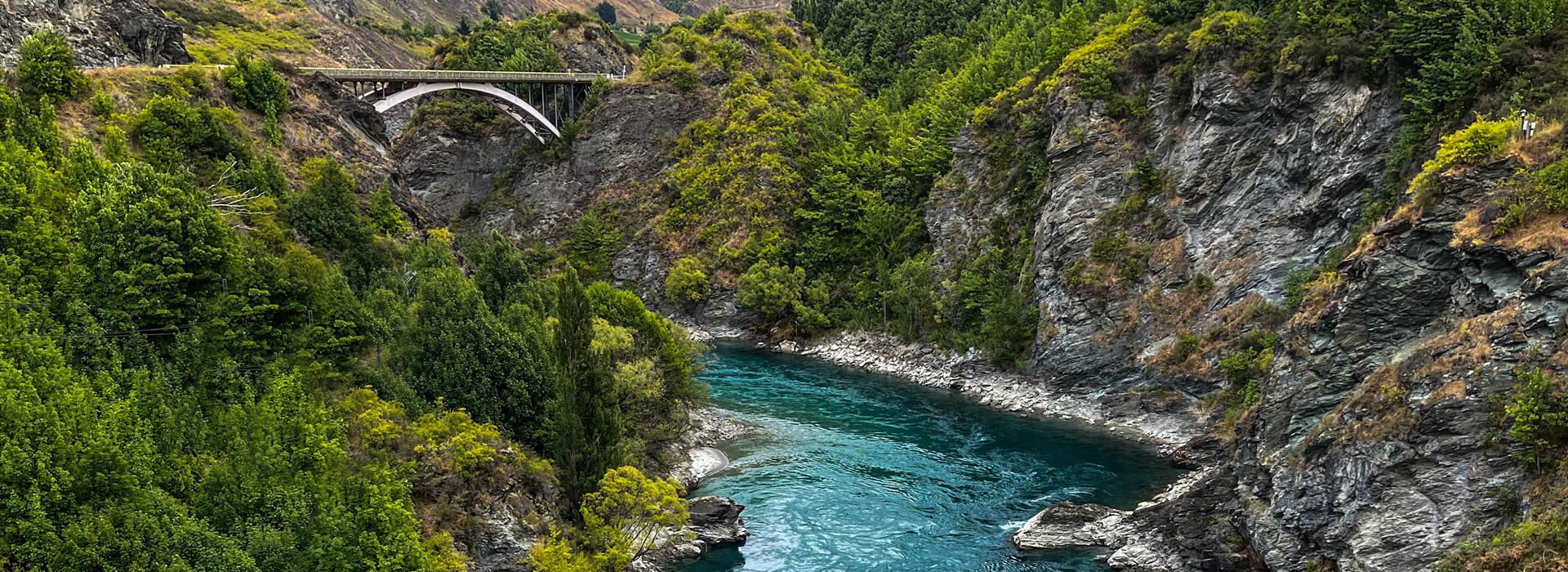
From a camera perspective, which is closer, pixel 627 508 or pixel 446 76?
pixel 627 508

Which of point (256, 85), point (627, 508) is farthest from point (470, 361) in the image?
point (256, 85)

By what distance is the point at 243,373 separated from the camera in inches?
1121

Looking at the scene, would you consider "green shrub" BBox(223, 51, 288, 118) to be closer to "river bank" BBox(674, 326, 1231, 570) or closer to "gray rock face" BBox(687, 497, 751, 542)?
"gray rock face" BBox(687, 497, 751, 542)

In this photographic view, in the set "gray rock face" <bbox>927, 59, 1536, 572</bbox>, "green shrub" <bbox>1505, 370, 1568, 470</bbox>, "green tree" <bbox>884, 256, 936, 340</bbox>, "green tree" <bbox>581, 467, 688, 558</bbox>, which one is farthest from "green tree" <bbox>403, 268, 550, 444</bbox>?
"green tree" <bbox>884, 256, 936, 340</bbox>

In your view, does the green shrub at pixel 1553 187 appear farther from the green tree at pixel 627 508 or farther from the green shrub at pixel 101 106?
the green shrub at pixel 101 106

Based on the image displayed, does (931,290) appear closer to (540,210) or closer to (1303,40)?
(1303,40)

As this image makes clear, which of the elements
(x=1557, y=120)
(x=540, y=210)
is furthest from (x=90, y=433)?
(x=540, y=210)

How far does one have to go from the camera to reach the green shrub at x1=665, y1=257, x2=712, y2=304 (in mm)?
85500

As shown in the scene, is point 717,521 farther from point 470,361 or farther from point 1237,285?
point 1237,285

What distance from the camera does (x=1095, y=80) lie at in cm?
6094

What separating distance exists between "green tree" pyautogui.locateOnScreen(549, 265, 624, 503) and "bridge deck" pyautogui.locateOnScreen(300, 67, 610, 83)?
3650cm

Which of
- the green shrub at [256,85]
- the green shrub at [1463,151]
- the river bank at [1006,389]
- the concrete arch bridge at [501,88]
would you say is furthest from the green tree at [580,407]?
the concrete arch bridge at [501,88]

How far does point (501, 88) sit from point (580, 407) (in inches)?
2674

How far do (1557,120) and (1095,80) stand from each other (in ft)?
103
